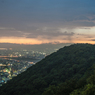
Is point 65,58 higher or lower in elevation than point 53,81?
higher

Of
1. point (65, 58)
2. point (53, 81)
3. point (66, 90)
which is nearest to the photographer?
point (66, 90)

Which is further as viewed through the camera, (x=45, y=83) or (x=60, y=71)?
(x=60, y=71)

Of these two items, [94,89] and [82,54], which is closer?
[94,89]

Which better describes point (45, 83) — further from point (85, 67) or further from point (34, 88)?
point (85, 67)

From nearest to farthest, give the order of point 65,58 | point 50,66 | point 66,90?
point 66,90
point 50,66
point 65,58

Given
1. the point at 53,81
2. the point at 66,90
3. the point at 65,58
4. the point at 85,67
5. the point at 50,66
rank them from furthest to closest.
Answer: the point at 65,58
the point at 50,66
the point at 85,67
the point at 53,81
the point at 66,90

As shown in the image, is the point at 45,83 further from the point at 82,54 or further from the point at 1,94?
the point at 82,54

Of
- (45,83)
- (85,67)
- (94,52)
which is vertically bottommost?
(45,83)

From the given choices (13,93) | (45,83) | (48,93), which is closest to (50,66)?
(45,83)

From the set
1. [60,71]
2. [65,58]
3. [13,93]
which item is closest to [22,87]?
[13,93]
